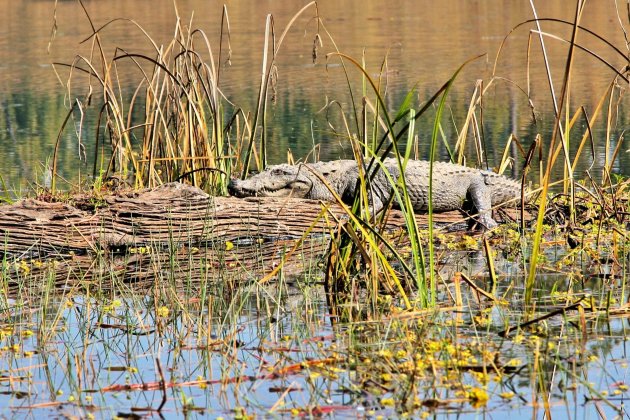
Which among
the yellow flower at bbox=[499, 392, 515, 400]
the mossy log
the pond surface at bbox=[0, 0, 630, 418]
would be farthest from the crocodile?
the yellow flower at bbox=[499, 392, 515, 400]

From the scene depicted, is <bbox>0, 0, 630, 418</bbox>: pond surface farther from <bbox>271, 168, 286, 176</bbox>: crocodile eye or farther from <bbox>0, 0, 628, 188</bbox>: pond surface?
<bbox>0, 0, 628, 188</bbox>: pond surface

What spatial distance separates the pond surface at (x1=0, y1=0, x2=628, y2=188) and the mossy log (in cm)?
87

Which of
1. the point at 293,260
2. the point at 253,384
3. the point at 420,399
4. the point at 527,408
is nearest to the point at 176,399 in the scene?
the point at 253,384

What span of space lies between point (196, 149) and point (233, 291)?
2730mm

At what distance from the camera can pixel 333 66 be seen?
1683cm

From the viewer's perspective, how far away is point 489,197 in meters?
6.96

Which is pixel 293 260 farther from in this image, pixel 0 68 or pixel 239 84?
pixel 0 68

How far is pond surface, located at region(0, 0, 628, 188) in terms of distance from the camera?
10.8m

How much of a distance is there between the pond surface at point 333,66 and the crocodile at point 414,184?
0.45 m

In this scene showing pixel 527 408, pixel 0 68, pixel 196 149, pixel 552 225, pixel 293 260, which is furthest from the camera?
pixel 0 68

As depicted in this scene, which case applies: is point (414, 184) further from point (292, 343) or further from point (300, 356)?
point (300, 356)

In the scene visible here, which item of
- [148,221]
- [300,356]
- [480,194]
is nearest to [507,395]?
[300,356]

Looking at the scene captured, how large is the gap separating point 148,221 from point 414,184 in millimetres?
1942

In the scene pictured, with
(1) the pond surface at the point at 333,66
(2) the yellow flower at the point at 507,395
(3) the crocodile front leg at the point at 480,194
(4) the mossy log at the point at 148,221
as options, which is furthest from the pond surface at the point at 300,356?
(3) the crocodile front leg at the point at 480,194
